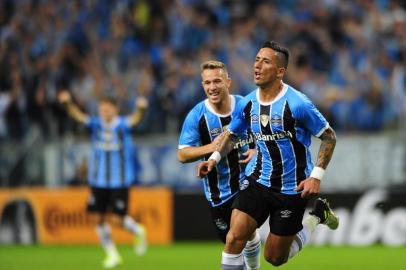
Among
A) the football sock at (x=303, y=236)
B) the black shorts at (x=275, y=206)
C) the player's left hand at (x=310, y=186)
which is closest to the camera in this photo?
the player's left hand at (x=310, y=186)

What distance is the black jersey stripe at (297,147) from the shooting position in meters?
8.04

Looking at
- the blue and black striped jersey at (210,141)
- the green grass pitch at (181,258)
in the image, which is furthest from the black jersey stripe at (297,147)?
the green grass pitch at (181,258)

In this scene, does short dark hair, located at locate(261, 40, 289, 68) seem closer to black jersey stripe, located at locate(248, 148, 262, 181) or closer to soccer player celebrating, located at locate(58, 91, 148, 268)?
black jersey stripe, located at locate(248, 148, 262, 181)

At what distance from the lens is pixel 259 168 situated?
8.34m

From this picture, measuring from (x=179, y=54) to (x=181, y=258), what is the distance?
211 inches

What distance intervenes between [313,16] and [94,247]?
5.98 m

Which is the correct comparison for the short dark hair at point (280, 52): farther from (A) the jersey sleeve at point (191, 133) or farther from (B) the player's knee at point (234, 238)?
(B) the player's knee at point (234, 238)

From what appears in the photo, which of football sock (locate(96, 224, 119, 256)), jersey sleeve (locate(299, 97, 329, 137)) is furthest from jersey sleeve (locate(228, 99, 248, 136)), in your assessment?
football sock (locate(96, 224, 119, 256))

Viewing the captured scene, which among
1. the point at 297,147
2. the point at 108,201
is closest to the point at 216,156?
the point at 297,147

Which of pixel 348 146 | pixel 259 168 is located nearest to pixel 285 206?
pixel 259 168

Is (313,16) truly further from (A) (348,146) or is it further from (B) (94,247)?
(B) (94,247)

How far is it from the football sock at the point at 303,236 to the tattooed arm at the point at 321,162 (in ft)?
2.51

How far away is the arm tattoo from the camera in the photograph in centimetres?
800

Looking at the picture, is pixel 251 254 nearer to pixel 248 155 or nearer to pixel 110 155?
pixel 248 155
